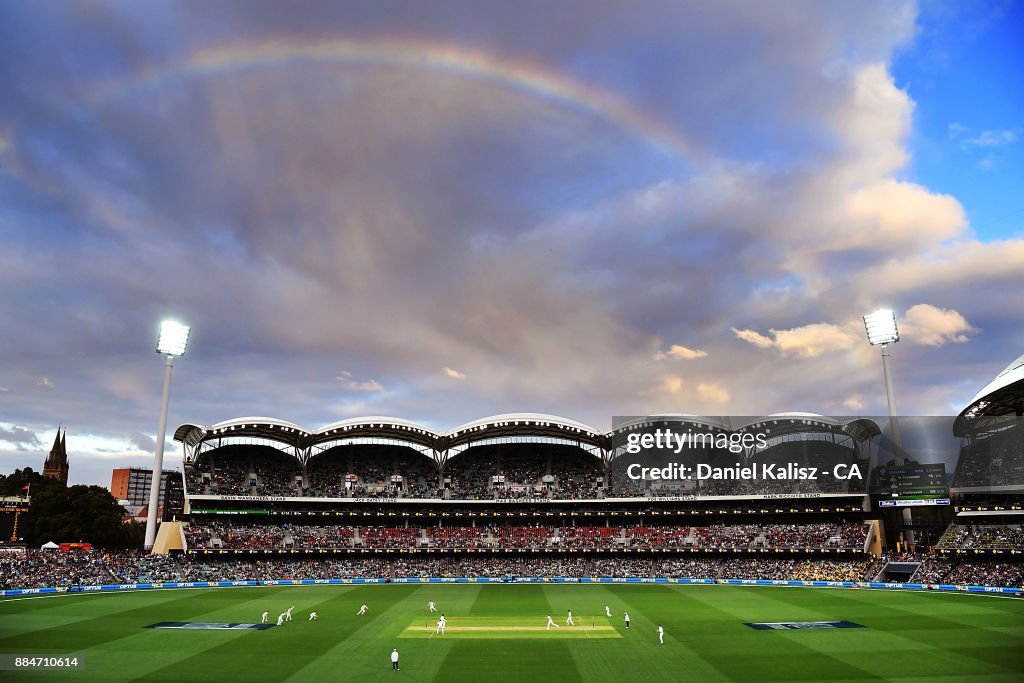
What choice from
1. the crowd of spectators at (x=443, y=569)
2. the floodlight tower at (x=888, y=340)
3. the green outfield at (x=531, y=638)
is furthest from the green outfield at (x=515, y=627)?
the floodlight tower at (x=888, y=340)

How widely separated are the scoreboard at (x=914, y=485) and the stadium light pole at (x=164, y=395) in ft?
275

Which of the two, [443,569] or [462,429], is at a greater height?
[462,429]

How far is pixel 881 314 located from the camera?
259 ft

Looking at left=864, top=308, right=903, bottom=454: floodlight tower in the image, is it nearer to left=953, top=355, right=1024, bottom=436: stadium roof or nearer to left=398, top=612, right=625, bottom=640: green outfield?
left=953, top=355, right=1024, bottom=436: stadium roof

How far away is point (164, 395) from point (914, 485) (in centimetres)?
8769

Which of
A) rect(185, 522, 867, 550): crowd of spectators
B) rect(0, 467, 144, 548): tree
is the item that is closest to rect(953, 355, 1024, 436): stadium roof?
rect(185, 522, 867, 550): crowd of spectators

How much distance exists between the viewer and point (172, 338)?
81.9 metres

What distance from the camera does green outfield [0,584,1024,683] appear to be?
1180 inches

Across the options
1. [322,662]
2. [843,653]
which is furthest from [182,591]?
[843,653]

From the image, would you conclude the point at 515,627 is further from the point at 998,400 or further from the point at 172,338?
the point at 172,338

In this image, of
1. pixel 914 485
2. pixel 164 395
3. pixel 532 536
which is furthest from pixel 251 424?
pixel 914 485

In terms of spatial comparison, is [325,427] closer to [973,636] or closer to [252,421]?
[252,421]

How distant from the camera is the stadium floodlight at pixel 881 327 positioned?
77750mm

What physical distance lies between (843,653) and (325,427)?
67129 mm
